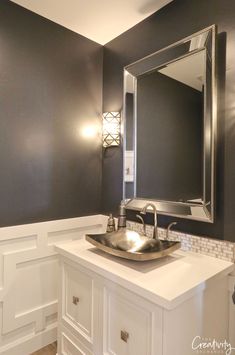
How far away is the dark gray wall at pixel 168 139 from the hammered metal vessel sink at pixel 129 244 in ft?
1.02

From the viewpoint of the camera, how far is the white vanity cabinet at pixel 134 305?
0.93 meters

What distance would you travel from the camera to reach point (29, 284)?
1.64m

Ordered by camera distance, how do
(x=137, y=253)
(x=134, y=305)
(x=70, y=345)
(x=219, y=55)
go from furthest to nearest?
(x=70, y=345) → (x=219, y=55) → (x=137, y=253) → (x=134, y=305)

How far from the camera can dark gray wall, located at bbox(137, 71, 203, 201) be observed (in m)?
1.39

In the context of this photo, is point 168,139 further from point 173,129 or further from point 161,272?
point 161,272

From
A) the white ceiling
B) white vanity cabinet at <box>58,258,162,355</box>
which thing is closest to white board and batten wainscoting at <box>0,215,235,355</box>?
white vanity cabinet at <box>58,258,162,355</box>

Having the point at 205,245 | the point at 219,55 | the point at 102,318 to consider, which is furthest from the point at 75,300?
the point at 219,55

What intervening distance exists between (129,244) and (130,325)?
0.45m

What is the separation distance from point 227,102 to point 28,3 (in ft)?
4.74

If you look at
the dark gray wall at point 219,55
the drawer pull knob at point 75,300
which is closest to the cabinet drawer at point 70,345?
the drawer pull knob at point 75,300

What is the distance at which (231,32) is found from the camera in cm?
124

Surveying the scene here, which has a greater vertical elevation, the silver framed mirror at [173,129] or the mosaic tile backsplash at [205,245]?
the silver framed mirror at [173,129]

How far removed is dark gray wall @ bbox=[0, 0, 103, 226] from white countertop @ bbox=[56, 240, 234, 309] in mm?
501

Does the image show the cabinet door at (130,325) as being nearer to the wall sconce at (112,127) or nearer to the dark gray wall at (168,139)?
the dark gray wall at (168,139)
